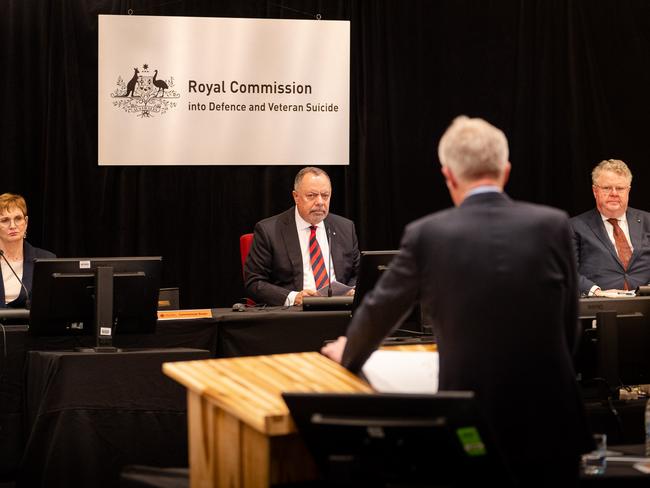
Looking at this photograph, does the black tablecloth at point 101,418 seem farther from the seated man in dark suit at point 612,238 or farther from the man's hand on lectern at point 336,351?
the seated man in dark suit at point 612,238

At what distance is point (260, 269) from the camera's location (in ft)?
18.9

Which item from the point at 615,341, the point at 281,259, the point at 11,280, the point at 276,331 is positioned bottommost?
the point at 276,331

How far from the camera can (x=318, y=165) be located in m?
6.92

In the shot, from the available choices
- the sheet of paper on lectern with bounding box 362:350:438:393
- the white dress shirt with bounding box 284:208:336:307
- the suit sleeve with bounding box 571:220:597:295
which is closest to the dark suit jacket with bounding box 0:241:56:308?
the white dress shirt with bounding box 284:208:336:307

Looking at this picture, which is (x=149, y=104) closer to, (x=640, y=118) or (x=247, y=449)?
(x=640, y=118)

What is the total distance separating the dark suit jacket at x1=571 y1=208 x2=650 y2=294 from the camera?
5.93 m

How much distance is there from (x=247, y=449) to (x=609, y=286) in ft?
13.7

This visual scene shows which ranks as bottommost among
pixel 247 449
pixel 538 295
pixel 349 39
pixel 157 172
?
pixel 247 449

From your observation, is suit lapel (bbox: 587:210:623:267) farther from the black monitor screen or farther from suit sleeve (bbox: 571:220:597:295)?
the black monitor screen

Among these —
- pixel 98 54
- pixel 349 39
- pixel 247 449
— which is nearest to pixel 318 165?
pixel 349 39

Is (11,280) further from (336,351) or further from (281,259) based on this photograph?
(336,351)

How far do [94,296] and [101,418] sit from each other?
22.0 inches

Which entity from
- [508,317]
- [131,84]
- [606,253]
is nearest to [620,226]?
[606,253]

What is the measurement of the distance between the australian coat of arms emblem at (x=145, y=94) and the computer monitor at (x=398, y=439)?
4870mm
